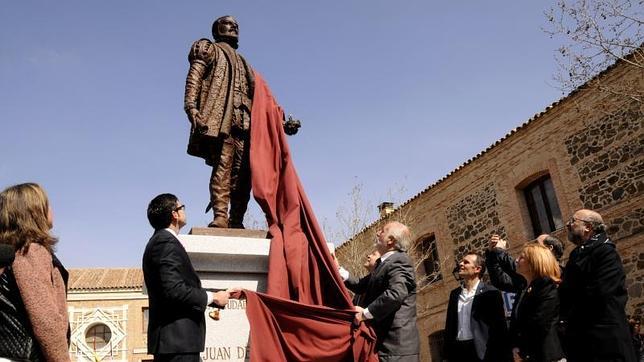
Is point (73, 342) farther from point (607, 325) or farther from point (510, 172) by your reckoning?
point (607, 325)

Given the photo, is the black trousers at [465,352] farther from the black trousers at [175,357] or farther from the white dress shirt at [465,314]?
the black trousers at [175,357]

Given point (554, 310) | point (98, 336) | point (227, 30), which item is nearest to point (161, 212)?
point (227, 30)

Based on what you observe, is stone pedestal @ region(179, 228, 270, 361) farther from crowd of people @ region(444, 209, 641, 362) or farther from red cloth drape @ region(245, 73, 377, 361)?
crowd of people @ region(444, 209, 641, 362)

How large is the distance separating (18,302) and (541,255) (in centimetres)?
354

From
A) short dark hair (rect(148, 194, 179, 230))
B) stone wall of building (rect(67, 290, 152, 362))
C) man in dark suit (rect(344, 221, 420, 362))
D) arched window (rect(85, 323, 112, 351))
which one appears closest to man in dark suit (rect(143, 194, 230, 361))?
short dark hair (rect(148, 194, 179, 230))

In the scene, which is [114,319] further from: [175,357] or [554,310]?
[554,310]

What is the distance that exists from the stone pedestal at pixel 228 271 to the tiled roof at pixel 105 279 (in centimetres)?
2258

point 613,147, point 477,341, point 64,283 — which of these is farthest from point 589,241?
point 613,147

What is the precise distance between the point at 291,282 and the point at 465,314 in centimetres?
155

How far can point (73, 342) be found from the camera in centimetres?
2383

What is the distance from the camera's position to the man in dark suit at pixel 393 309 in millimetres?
3523

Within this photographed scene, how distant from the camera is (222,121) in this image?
14.4 ft

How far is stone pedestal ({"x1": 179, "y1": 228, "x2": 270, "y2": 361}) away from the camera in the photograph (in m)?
3.31

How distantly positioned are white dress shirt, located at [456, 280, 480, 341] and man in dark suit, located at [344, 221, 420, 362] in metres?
0.65
